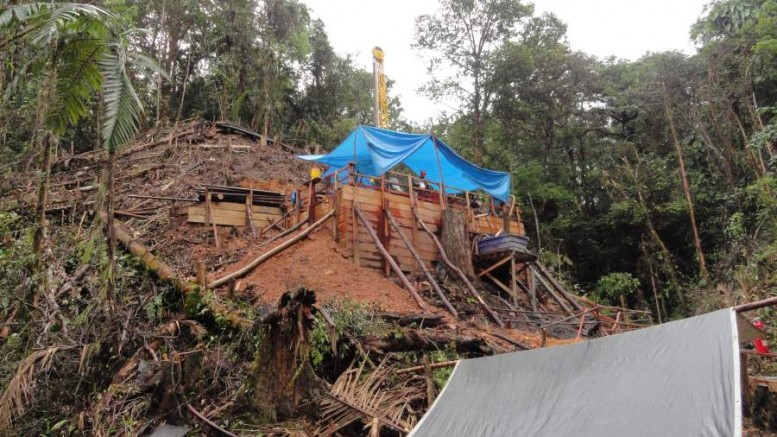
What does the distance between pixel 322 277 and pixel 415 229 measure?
2.85 m

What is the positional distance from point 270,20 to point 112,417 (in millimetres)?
20981

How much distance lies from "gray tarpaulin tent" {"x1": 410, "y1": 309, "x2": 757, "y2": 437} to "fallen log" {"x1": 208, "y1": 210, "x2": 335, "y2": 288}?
4.88 meters

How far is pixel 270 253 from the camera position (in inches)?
412

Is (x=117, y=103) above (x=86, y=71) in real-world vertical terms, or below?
below

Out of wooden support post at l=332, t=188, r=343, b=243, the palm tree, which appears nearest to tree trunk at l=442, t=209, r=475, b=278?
wooden support post at l=332, t=188, r=343, b=243

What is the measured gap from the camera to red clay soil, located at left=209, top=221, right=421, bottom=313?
950cm

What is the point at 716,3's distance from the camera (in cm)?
1923

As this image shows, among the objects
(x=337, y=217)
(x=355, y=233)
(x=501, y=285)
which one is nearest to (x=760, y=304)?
(x=355, y=233)

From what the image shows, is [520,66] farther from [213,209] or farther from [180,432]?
[180,432]

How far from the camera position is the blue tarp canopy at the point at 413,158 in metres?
11.6

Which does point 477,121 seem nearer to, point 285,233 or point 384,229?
point 384,229

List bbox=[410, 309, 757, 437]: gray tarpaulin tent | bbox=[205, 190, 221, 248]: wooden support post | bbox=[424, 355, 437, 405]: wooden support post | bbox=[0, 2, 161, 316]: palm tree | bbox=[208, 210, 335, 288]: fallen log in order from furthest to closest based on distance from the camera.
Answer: bbox=[205, 190, 221, 248]: wooden support post < bbox=[208, 210, 335, 288]: fallen log < bbox=[424, 355, 437, 405]: wooden support post < bbox=[0, 2, 161, 316]: palm tree < bbox=[410, 309, 757, 437]: gray tarpaulin tent

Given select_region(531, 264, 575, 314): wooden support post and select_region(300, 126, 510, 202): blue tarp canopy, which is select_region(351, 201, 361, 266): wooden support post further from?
select_region(531, 264, 575, 314): wooden support post

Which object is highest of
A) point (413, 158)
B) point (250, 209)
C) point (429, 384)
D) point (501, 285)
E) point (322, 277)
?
point (413, 158)
